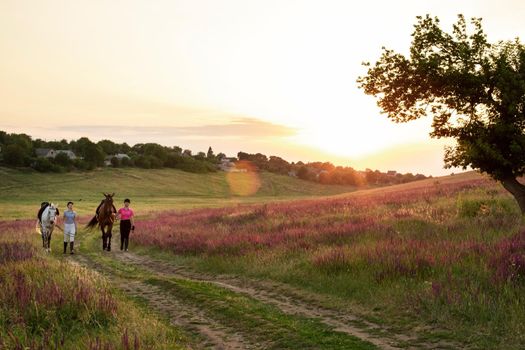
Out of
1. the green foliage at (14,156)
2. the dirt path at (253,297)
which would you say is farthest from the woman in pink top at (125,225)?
the green foliage at (14,156)

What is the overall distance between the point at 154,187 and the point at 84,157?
32014 mm

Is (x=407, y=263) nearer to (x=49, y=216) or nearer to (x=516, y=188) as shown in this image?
(x=516, y=188)

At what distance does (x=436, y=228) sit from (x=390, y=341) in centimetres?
886

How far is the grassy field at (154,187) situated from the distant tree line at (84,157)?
4.47 metres

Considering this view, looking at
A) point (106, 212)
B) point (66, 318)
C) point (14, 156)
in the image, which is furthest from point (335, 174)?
point (66, 318)

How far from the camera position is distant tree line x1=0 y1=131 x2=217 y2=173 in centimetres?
11656

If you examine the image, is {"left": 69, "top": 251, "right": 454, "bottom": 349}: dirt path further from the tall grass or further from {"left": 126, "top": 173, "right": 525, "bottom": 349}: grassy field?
the tall grass

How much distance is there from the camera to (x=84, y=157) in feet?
428

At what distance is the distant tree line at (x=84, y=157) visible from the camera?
116562mm

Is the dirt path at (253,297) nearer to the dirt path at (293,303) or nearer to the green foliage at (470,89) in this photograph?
the dirt path at (293,303)

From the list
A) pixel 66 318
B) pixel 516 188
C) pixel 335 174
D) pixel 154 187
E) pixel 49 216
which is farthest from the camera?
pixel 335 174

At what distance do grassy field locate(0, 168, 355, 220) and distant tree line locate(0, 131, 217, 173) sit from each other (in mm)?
4470

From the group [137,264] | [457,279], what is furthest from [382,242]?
[137,264]

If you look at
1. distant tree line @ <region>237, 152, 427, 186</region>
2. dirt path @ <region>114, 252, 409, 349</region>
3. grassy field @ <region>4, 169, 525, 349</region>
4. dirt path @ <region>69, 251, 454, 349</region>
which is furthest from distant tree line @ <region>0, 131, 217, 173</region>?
dirt path @ <region>69, 251, 454, 349</region>
